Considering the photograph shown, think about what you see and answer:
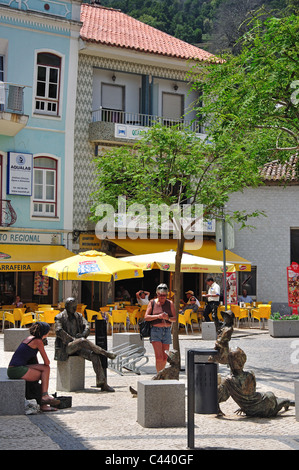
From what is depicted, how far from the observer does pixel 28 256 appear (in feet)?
81.3

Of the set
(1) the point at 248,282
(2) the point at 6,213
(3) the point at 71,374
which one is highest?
(2) the point at 6,213

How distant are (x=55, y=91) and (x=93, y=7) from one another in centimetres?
898

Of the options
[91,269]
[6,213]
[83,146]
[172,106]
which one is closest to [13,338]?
[91,269]

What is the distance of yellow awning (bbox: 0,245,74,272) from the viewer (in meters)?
24.0

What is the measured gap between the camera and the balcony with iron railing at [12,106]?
2470 centimetres

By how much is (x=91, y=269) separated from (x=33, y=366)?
9.75 metres

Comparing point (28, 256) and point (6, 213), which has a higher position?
point (6, 213)

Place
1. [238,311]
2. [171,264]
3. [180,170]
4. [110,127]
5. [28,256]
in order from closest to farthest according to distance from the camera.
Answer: [180,170] → [171,264] → [238,311] → [28,256] → [110,127]

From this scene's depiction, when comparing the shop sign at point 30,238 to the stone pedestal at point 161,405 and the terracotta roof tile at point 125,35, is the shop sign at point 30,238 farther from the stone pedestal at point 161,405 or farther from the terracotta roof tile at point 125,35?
the stone pedestal at point 161,405

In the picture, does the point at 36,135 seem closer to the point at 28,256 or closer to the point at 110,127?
Result: the point at 110,127

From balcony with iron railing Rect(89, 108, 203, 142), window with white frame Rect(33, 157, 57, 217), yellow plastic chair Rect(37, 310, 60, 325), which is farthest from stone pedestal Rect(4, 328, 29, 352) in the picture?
balcony with iron railing Rect(89, 108, 203, 142)

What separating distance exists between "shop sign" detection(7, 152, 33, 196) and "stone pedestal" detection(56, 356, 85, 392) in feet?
49.2

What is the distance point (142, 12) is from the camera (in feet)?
222

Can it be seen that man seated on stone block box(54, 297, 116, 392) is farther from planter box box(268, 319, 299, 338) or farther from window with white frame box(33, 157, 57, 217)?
window with white frame box(33, 157, 57, 217)
